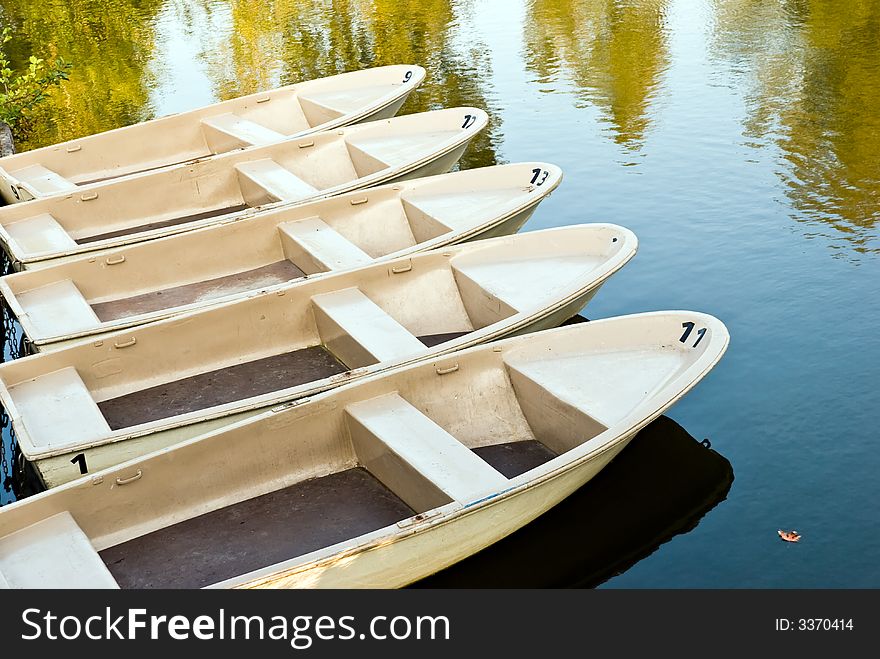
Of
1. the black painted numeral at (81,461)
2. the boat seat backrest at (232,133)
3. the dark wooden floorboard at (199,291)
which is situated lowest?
the black painted numeral at (81,461)

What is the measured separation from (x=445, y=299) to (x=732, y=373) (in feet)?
5.54

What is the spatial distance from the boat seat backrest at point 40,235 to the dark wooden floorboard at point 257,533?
2.56 metres

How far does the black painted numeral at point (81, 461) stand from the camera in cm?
476

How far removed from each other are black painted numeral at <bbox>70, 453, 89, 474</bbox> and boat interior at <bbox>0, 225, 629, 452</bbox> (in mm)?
283

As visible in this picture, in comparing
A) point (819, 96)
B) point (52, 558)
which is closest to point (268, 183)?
point (52, 558)

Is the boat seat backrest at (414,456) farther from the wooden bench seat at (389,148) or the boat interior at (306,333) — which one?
the wooden bench seat at (389,148)

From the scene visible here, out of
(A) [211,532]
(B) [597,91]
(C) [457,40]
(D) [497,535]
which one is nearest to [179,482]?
(A) [211,532]

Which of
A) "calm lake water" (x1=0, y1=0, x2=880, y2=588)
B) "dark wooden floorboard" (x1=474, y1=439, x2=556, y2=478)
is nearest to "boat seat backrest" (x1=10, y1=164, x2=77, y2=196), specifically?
"calm lake water" (x1=0, y1=0, x2=880, y2=588)

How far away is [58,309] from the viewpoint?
19.7ft

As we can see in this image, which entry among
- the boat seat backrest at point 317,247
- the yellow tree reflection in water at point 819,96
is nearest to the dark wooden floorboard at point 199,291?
the boat seat backrest at point 317,247

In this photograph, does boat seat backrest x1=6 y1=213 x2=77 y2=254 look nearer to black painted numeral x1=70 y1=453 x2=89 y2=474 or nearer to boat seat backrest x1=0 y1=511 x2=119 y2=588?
black painted numeral x1=70 y1=453 x2=89 y2=474

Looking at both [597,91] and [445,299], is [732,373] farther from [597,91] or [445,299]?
[597,91]

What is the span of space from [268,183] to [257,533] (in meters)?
3.43
